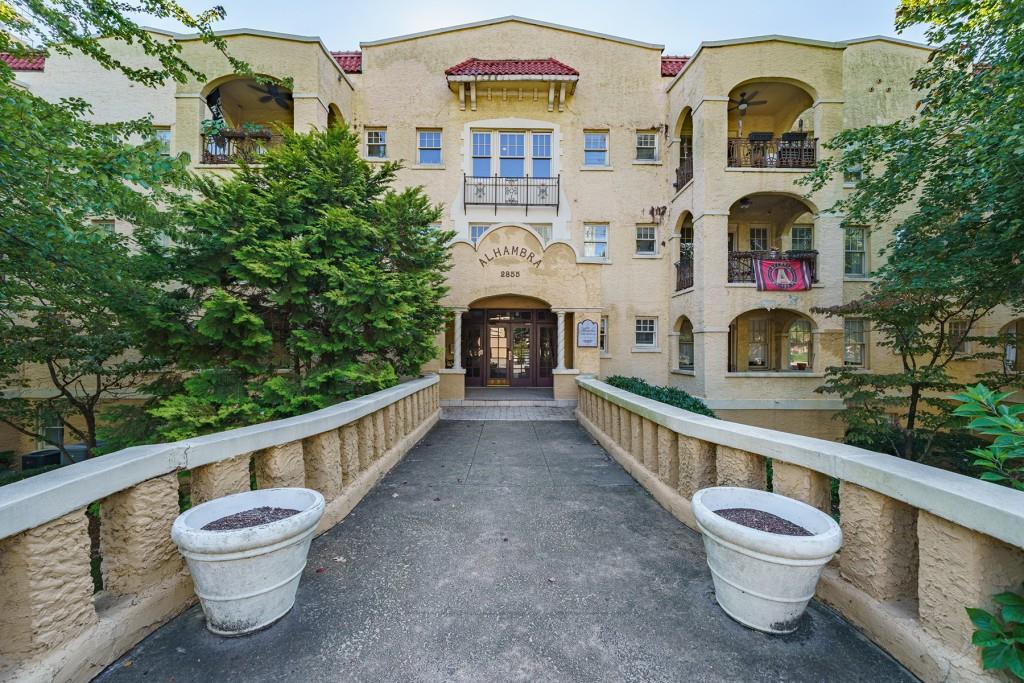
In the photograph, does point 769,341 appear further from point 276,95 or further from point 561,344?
point 276,95

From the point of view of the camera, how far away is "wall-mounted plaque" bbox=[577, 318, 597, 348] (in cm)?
1172

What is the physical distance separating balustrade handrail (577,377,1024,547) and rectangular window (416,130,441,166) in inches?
562

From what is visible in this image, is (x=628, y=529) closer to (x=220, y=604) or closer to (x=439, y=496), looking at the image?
(x=439, y=496)

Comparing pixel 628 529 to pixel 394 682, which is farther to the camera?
pixel 628 529

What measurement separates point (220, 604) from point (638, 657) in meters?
2.47

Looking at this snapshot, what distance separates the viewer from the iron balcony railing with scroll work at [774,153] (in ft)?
41.5

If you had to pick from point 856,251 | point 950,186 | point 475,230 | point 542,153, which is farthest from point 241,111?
point 856,251

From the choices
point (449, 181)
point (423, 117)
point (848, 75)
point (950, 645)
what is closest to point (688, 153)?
point (848, 75)

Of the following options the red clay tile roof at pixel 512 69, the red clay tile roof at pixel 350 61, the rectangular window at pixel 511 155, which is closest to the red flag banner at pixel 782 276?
the rectangular window at pixel 511 155

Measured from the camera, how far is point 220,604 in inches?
89.0

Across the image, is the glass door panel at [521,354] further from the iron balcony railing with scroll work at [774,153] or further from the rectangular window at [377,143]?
the iron balcony railing with scroll work at [774,153]

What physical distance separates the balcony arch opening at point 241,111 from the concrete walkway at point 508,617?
1375cm

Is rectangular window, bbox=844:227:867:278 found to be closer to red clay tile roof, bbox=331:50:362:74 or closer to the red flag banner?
the red flag banner

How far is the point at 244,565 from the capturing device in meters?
2.22
